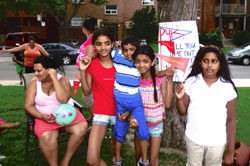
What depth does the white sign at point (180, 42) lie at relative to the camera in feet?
10.9

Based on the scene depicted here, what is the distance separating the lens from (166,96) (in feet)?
9.54

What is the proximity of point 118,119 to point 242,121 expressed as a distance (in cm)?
339

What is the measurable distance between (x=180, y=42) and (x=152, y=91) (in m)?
0.83

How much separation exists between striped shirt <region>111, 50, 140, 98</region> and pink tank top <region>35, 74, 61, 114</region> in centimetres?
92

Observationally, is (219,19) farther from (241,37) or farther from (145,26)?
(145,26)

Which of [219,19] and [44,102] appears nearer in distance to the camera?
[44,102]

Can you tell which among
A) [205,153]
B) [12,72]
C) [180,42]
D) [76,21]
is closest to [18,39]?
[12,72]

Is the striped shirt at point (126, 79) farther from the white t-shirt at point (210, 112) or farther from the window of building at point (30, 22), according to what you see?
the window of building at point (30, 22)

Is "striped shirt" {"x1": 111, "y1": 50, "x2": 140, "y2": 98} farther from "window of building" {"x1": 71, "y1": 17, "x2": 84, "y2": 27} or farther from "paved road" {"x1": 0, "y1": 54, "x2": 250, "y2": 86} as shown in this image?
"window of building" {"x1": 71, "y1": 17, "x2": 84, "y2": 27}

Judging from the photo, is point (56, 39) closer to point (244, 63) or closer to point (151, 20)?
point (151, 20)

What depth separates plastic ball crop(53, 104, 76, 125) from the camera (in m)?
3.22

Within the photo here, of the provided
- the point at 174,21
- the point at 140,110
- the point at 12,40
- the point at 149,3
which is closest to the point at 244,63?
the point at 174,21

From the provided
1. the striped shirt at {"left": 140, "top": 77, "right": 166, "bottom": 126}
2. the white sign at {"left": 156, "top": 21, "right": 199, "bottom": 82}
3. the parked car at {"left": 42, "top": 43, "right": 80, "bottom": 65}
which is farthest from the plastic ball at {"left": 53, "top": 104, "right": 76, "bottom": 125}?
the parked car at {"left": 42, "top": 43, "right": 80, "bottom": 65}

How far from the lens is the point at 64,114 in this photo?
3.23m
